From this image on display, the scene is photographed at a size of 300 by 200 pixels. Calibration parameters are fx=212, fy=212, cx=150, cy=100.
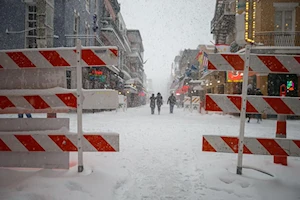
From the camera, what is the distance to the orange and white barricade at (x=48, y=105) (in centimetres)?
290

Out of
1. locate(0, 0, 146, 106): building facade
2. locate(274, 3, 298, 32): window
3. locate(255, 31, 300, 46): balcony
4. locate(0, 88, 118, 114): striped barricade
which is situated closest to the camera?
locate(0, 88, 118, 114): striped barricade

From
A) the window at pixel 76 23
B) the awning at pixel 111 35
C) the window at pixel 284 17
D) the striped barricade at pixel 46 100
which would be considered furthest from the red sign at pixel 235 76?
the striped barricade at pixel 46 100

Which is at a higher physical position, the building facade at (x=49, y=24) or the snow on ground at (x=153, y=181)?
the building facade at (x=49, y=24)

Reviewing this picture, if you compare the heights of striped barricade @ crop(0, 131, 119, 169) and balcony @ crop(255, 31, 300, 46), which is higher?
balcony @ crop(255, 31, 300, 46)

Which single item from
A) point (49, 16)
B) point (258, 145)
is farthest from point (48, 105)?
point (49, 16)

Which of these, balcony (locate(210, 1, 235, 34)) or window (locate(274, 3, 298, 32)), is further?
balcony (locate(210, 1, 235, 34))

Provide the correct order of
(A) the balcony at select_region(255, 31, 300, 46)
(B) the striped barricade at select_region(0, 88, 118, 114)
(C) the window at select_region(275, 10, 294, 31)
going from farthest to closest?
(C) the window at select_region(275, 10, 294, 31) → (A) the balcony at select_region(255, 31, 300, 46) → (B) the striped barricade at select_region(0, 88, 118, 114)

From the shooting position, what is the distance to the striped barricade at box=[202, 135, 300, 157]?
306cm

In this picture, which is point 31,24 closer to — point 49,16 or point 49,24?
point 49,24

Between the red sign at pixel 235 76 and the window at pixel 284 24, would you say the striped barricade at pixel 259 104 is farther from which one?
the window at pixel 284 24

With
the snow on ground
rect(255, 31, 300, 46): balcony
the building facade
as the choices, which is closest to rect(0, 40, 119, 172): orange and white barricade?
the snow on ground

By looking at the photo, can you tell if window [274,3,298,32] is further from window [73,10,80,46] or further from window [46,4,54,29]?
window [46,4,54,29]

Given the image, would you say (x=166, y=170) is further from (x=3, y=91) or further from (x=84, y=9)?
(x=84, y=9)

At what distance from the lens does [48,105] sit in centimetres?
290
